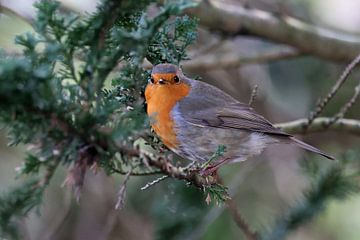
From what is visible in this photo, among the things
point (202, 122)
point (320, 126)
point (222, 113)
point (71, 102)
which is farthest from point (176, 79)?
point (71, 102)

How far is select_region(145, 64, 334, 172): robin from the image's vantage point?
2998mm

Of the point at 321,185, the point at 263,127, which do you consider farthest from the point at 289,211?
the point at 263,127

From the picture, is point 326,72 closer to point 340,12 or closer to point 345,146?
point 345,146

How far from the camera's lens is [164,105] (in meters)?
3.14

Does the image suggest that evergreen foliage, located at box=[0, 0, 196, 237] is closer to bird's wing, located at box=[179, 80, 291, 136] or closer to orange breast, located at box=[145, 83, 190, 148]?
orange breast, located at box=[145, 83, 190, 148]

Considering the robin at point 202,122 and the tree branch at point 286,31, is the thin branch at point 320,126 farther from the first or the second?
the tree branch at point 286,31

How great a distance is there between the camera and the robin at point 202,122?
3.00 metres

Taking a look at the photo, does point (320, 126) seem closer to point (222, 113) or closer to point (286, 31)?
point (222, 113)

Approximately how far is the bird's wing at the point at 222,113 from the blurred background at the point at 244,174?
66cm

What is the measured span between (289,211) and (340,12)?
3410mm

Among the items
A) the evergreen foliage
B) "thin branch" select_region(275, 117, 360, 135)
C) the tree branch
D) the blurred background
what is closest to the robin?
"thin branch" select_region(275, 117, 360, 135)

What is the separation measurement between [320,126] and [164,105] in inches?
46.4

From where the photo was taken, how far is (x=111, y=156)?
5.02 ft

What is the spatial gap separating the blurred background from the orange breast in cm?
82
